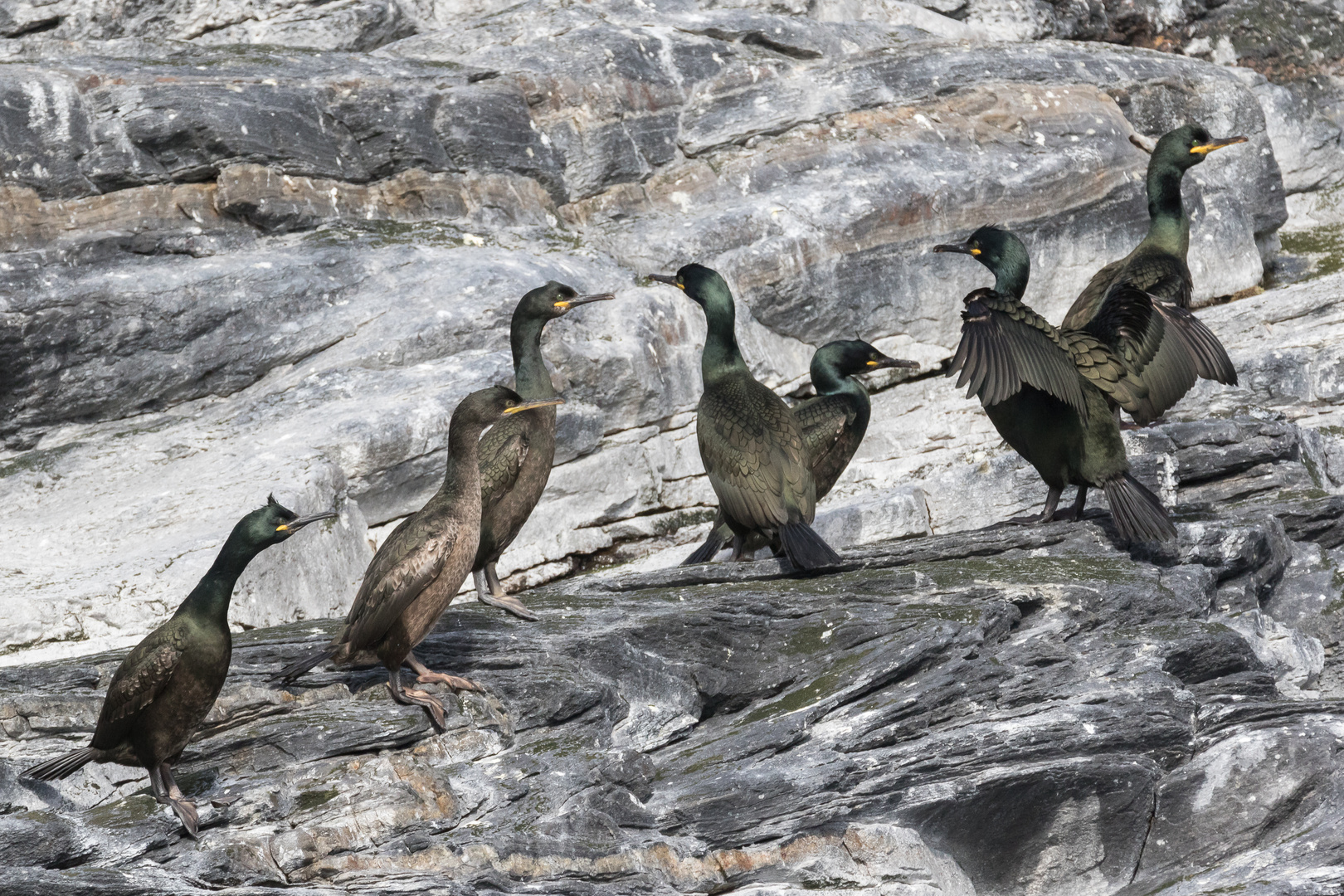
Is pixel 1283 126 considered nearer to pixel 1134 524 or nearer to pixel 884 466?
pixel 884 466

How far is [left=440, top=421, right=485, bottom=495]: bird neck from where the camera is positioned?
6.52 meters

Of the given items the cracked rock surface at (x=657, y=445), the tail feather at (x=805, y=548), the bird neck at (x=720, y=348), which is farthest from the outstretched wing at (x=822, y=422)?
the tail feather at (x=805, y=548)

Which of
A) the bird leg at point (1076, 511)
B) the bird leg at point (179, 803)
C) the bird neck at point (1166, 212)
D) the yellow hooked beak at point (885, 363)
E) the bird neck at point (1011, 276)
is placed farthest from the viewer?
the bird neck at point (1166, 212)

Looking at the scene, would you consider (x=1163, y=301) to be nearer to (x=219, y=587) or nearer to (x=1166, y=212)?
(x=1166, y=212)

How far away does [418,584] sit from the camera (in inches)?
238

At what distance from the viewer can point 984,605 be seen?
7.21 metres

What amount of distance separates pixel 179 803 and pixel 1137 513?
4.77 meters

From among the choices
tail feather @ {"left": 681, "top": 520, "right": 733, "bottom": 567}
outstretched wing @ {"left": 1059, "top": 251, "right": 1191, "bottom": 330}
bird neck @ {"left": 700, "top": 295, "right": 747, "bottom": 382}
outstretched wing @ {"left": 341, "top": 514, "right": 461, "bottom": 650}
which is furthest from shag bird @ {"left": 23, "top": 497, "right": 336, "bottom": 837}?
outstretched wing @ {"left": 1059, "top": 251, "right": 1191, "bottom": 330}

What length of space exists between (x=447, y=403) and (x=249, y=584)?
6.41ft

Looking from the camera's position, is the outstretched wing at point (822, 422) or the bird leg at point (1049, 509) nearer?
the bird leg at point (1049, 509)

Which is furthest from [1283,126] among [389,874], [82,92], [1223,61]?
A: [389,874]

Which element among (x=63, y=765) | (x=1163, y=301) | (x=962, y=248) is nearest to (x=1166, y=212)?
(x=1163, y=301)

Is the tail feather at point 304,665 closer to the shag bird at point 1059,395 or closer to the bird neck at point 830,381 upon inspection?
the shag bird at point 1059,395

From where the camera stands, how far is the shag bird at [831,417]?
875 centimetres
